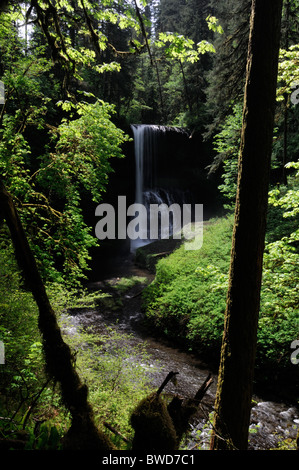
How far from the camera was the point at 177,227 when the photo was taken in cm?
2230

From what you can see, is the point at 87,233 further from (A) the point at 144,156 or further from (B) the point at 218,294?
(A) the point at 144,156

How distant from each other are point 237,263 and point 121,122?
69.5ft

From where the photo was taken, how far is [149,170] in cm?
2375

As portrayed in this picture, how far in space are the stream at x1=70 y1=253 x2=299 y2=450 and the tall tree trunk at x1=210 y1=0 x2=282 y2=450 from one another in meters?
0.34

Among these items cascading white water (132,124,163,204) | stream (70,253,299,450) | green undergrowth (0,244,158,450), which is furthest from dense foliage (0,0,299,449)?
cascading white water (132,124,163,204)

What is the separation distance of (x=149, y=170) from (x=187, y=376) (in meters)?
19.2

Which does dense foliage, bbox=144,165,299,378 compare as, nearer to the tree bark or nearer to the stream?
the stream

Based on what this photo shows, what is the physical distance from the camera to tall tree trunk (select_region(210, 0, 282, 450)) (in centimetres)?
283

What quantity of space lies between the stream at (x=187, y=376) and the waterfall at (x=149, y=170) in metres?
10.9

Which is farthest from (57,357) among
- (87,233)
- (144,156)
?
(144,156)
